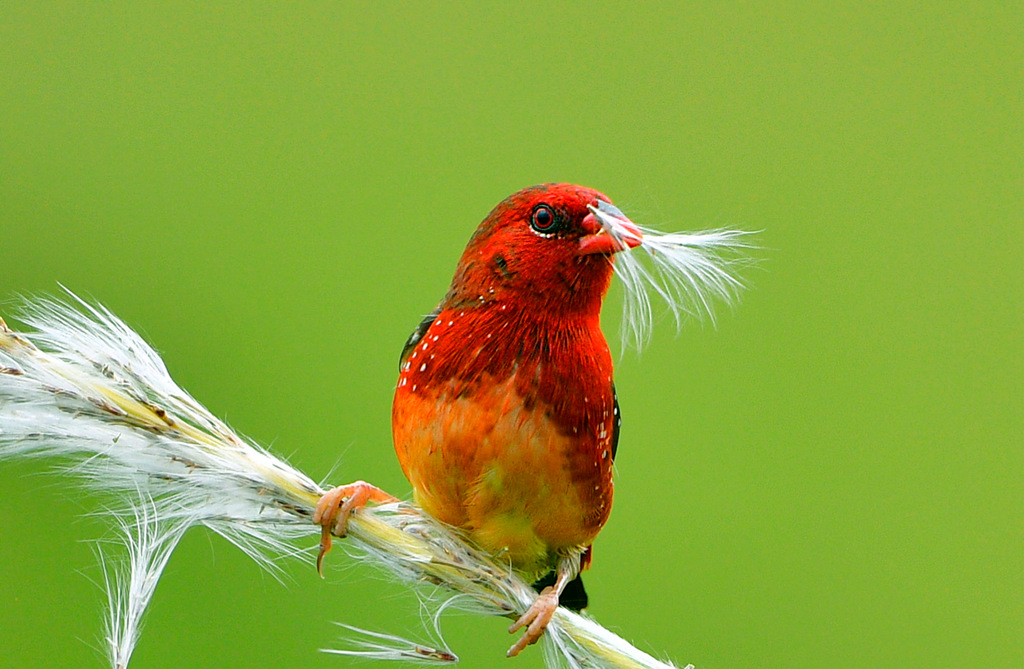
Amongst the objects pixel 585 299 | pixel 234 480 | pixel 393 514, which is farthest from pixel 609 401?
pixel 234 480

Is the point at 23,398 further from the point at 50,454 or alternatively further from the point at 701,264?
the point at 701,264

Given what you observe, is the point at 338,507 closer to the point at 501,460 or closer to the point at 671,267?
the point at 501,460

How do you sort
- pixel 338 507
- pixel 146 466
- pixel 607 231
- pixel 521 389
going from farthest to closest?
pixel 521 389
pixel 607 231
pixel 338 507
pixel 146 466

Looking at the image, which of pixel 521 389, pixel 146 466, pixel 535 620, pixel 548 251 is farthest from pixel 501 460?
pixel 146 466

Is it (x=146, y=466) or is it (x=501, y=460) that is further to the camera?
(x=501, y=460)

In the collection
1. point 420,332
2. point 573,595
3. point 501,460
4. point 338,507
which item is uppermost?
point 420,332

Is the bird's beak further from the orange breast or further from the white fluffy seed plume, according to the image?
the white fluffy seed plume

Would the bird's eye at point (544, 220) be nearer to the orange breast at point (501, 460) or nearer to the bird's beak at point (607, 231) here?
the bird's beak at point (607, 231)
